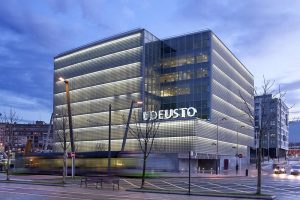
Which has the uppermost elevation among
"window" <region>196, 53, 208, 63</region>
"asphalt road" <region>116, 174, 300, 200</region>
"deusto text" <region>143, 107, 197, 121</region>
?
"window" <region>196, 53, 208, 63</region>

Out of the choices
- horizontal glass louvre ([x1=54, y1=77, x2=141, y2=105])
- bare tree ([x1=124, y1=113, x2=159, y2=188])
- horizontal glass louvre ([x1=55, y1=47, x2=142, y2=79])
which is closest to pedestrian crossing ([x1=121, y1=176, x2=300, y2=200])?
bare tree ([x1=124, y1=113, x2=159, y2=188])

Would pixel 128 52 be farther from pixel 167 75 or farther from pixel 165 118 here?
pixel 165 118

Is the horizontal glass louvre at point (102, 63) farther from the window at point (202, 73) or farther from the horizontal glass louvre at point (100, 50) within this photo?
the window at point (202, 73)

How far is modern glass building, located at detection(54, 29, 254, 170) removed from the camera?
112 meters

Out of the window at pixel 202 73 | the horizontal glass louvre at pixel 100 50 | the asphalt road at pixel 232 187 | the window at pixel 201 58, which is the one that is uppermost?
the horizontal glass louvre at pixel 100 50

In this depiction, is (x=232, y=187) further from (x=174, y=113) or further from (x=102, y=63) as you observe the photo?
(x=102, y=63)

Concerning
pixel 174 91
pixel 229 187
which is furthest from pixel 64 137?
pixel 174 91

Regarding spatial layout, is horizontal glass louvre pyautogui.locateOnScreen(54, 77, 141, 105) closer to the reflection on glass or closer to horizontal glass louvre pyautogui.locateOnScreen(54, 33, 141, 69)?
the reflection on glass

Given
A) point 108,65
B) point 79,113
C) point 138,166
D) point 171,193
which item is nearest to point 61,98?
point 79,113

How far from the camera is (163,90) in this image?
121438 millimetres

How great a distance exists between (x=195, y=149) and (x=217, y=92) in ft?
65.1

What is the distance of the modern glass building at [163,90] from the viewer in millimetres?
111625

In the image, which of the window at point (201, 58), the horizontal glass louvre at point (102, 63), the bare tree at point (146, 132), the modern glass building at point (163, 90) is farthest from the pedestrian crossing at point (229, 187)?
the horizontal glass louvre at point (102, 63)

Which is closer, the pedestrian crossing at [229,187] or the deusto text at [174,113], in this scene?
the pedestrian crossing at [229,187]
